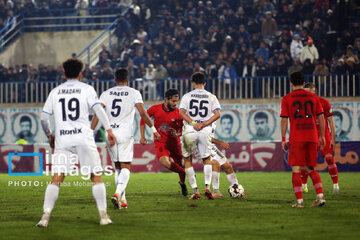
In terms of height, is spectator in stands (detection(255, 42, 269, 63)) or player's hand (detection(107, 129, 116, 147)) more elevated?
spectator in stands (detection(255, 42, 269, 63))

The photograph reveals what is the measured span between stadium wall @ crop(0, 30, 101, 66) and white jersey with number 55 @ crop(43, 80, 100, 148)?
27.0 m

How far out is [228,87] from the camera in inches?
1118

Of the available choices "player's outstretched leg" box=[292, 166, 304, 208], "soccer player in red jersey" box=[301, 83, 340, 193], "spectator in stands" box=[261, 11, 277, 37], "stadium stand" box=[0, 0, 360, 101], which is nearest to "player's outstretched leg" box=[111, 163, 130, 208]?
"player's outstretched leg" box=[292, 166, 304, 208]

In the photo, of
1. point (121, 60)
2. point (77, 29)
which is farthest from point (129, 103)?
point (77, 29)

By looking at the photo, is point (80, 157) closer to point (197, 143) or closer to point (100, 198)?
point (100, 198)

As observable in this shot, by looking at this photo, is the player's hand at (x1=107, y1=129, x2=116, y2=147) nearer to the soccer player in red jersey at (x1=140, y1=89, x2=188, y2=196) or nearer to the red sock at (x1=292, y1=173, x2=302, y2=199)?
the red sock at (x1=292, y1=173, x2=302, y2=199)

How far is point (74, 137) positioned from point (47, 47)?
2802 centimetres

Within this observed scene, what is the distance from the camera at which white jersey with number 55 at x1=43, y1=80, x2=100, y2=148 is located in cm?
896

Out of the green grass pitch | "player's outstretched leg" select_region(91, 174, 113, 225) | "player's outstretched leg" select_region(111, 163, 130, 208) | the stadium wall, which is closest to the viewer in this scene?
the green grass pitch

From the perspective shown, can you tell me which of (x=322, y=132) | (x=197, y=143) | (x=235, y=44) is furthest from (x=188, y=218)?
(x=235, y=44)

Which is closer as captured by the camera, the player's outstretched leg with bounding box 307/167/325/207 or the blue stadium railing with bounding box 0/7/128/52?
the player's outstretched leg with bounding box 307/167/325/207

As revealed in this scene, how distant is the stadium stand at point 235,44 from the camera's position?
27.0 m

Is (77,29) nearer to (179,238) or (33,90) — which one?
(33,90)

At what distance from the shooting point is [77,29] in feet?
119
